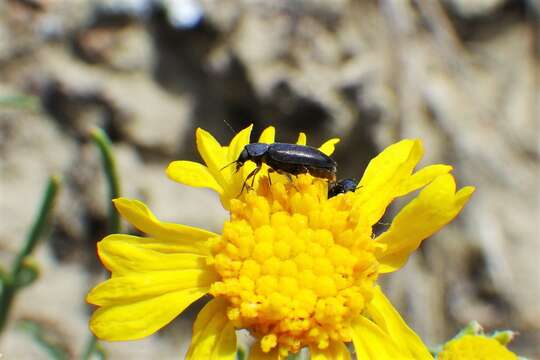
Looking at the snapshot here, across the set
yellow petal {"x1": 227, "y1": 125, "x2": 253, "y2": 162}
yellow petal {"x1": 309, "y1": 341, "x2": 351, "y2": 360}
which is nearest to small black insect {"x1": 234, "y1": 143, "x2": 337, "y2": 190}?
yellow petal {"x1": 227, "y1": 125, "x2": 253, "y2": 162}

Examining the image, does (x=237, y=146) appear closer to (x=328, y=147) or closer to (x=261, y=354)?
(x=328, y=147)

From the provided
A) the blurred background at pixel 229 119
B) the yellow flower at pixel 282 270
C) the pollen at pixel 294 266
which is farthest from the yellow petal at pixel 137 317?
the blurred background at pixel 229 119

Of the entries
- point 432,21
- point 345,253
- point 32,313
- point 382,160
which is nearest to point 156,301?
point 345,253

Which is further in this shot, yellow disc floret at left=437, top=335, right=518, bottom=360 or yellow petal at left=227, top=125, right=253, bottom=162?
yellow petal at left=227, top=125, right=253, bottom=162

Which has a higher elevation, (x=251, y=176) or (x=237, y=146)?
(x=237, y=146)

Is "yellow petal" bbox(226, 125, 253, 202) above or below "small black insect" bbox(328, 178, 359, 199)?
above

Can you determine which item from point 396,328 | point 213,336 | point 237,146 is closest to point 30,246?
point 237,146

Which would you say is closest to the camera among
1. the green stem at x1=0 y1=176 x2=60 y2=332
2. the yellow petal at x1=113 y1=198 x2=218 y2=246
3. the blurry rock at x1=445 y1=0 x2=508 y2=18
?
the yellow petal at x1=113 y1=198 x2=218 y2=246

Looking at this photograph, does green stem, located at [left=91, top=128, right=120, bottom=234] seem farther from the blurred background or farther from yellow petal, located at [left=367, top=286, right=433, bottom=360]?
the blurred background
